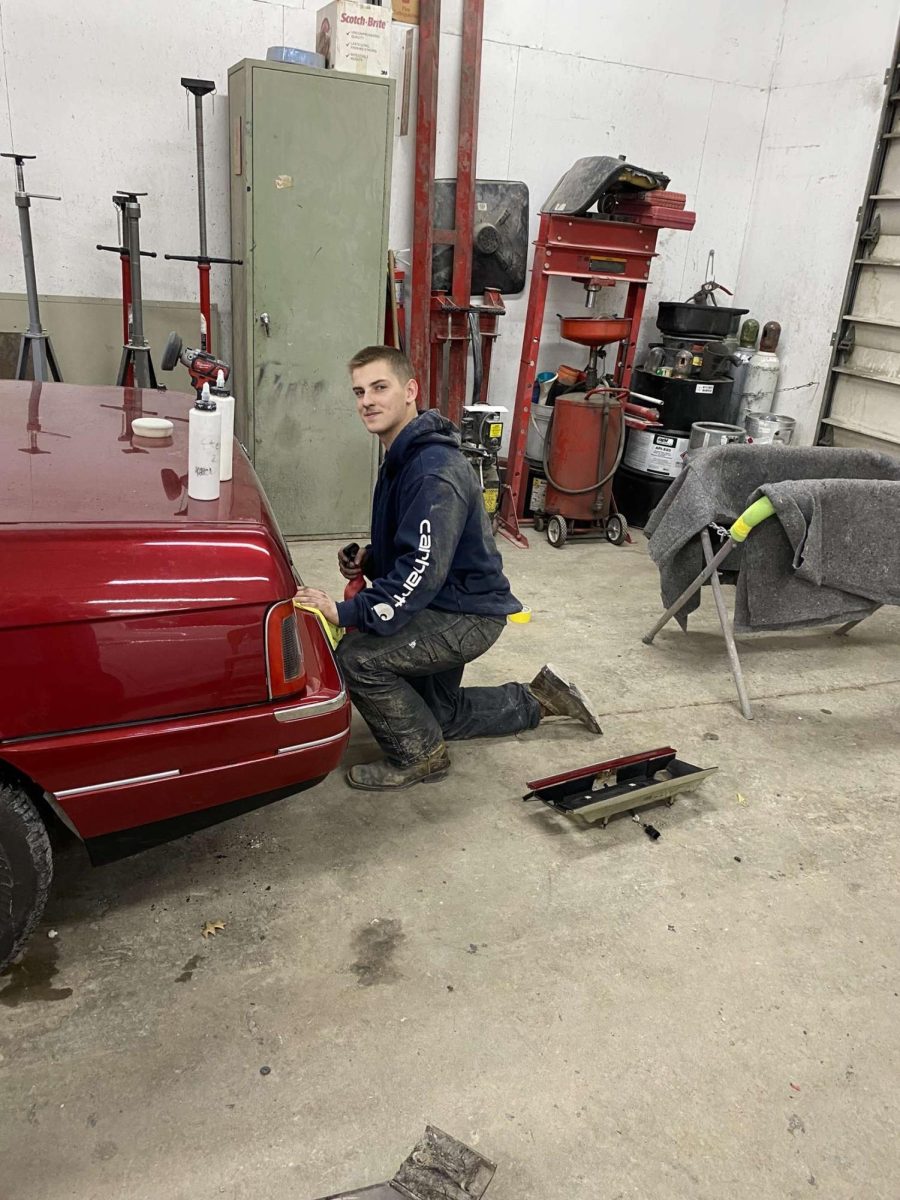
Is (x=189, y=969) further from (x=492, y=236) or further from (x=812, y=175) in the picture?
(x=812, y=175)

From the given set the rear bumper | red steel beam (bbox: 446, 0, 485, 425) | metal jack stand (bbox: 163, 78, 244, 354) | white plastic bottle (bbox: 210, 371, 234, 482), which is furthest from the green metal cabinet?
the rear bumper

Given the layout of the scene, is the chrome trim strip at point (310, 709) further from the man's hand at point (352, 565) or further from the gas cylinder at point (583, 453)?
the gas cylinder at point (583, 453)

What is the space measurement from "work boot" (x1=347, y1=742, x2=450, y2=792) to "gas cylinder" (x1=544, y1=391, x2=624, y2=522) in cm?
295

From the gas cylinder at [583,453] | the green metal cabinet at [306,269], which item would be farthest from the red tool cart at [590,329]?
the green metal cabinet at [306,269]

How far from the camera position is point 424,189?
5016 mm

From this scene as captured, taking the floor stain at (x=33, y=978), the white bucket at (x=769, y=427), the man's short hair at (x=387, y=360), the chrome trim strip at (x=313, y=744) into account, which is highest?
the man's short hair at (x=387, y=360)

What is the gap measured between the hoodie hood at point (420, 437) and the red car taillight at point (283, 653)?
0.81m

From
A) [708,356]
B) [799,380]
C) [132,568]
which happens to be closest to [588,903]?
[132,568]

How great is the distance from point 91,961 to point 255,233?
354cm

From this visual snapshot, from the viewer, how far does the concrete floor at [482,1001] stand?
159cm

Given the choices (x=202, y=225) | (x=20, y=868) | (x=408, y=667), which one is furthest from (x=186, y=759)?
(x=202, y=225)

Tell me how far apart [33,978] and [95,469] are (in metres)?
1.12

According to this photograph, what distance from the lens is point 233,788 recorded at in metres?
1.84

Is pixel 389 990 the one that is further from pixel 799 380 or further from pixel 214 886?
pixel 799 380
